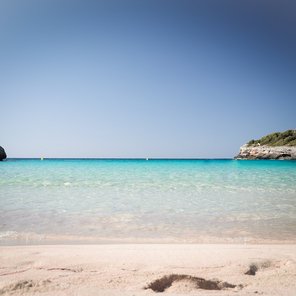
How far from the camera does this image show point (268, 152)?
92750 mm

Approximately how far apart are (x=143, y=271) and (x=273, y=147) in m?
100

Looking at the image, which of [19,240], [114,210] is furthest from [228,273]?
[114,210]

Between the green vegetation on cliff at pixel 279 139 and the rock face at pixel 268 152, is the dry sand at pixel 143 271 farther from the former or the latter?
the green vegetation on cliff at pixel 279 139

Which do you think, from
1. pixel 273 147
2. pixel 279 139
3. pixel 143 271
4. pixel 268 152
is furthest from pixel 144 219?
pixel 279 139

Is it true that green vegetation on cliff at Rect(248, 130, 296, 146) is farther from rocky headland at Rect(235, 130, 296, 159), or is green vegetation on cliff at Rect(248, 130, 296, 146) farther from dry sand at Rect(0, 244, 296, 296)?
dry sand at Rect(0, 244, 296, 296)

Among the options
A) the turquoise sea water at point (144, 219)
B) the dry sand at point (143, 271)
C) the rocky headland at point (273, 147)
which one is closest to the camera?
the dry sand at point (143, 271)

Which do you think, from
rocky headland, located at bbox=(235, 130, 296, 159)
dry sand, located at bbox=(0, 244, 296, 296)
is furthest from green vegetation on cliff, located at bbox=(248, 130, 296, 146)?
dry sand, located at bbox=(0, 244, 296, 296)

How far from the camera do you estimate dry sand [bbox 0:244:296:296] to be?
248 cm

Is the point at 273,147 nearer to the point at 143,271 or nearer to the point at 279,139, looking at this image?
the point at 279,139

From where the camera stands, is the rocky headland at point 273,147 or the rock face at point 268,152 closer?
the rock face at point 268,152

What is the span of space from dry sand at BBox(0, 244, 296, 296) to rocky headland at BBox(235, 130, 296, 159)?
304 ft

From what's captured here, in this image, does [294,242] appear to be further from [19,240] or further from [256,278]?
[19,240]

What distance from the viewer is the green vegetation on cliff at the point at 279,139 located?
302 feet

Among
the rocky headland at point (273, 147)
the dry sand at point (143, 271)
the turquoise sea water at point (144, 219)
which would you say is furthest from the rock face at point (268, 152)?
the dry sand at point (143, 271)
